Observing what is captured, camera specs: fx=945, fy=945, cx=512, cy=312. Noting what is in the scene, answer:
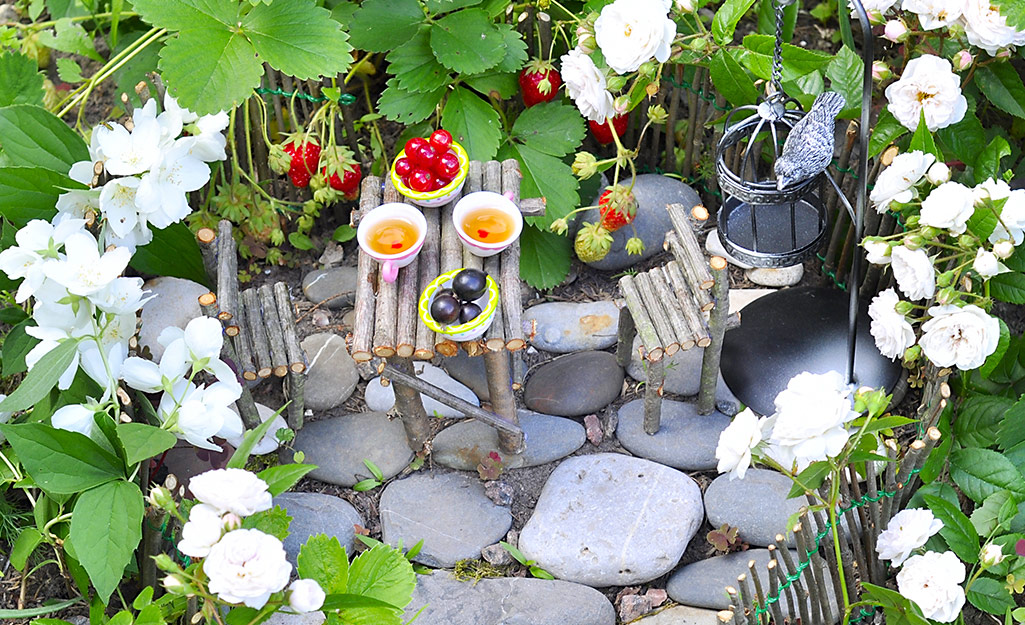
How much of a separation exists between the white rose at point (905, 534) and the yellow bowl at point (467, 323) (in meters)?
0.84

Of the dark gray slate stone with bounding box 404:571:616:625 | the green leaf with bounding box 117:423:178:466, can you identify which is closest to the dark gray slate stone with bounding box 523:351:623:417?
the dark gray slate stone with bounding box 404:571:616:625

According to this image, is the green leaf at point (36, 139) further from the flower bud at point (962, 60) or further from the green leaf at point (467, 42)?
the flower bud at point (962, 60)

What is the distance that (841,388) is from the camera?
5.20 ft

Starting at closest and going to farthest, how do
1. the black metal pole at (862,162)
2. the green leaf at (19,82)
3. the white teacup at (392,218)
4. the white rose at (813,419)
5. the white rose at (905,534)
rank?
the white rose at (813,419)
the black metal pole at (862,162)
the white rose at (905,534)
the white teacup at (392,218)
the green leaf at (19,82)

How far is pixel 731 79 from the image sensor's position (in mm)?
2131

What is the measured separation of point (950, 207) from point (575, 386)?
3.25 feet

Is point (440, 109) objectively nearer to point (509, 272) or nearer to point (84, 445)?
point (509, 272)

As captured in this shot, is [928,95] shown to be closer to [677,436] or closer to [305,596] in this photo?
[677,436]

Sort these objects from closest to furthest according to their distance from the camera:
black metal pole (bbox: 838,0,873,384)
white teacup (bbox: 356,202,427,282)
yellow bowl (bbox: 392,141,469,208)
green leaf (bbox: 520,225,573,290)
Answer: black metal pole (bbox: 838,0,873,384) → white teacup (bbox: 356,202,427,282) → yellow bowl (bbox: 392,141,469,208) → green leaf (bbox: 520,225,573,290)

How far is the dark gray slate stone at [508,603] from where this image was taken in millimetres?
1976

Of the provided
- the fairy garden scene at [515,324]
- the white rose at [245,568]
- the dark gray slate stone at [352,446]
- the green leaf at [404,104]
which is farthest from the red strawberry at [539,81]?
the white rose at [245,568]

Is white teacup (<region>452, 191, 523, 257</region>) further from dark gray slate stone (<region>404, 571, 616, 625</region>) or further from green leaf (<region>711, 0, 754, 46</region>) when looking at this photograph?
dark gray slate stone (<region>404, 571, 616, 625</region>)

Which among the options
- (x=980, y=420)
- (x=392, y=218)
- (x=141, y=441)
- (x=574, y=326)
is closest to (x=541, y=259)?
(x=574, y=326)

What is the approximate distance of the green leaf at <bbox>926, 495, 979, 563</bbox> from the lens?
69.7 inches
